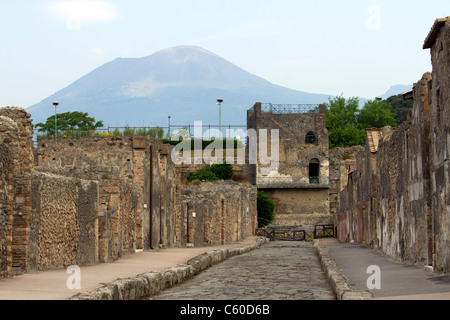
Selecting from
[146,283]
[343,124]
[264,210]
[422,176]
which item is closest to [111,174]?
[146,283]

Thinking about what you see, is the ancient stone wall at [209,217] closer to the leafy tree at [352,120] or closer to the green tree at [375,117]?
the leafy tree at [352,120]

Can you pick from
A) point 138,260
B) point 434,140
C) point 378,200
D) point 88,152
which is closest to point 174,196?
point 88,152

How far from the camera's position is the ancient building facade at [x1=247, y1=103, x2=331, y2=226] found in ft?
221

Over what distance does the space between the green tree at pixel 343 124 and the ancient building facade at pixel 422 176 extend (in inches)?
2203

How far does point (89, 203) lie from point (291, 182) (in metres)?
54.1

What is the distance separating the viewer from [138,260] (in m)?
17.8

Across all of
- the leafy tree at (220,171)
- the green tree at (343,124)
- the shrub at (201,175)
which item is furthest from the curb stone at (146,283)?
the green tree at (343,124)

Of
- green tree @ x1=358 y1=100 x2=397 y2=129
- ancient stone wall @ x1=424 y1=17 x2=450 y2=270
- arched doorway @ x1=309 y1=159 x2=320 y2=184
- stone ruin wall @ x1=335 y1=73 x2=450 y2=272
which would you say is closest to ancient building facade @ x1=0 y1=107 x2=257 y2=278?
stone ruin wall @ x1=335 y1=73 x2=450 y2=272

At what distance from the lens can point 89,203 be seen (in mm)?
15805

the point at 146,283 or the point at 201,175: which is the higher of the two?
the point at 201,175

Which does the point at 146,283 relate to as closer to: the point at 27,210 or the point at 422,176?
the point at 27,210

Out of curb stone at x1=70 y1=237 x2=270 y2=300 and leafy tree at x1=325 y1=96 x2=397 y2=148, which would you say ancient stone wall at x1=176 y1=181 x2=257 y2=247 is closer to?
curb stone at x1=70 y1=237 x2=270 y2=300

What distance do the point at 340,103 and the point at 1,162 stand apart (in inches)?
2955

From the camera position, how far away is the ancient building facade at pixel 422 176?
13002 mm
